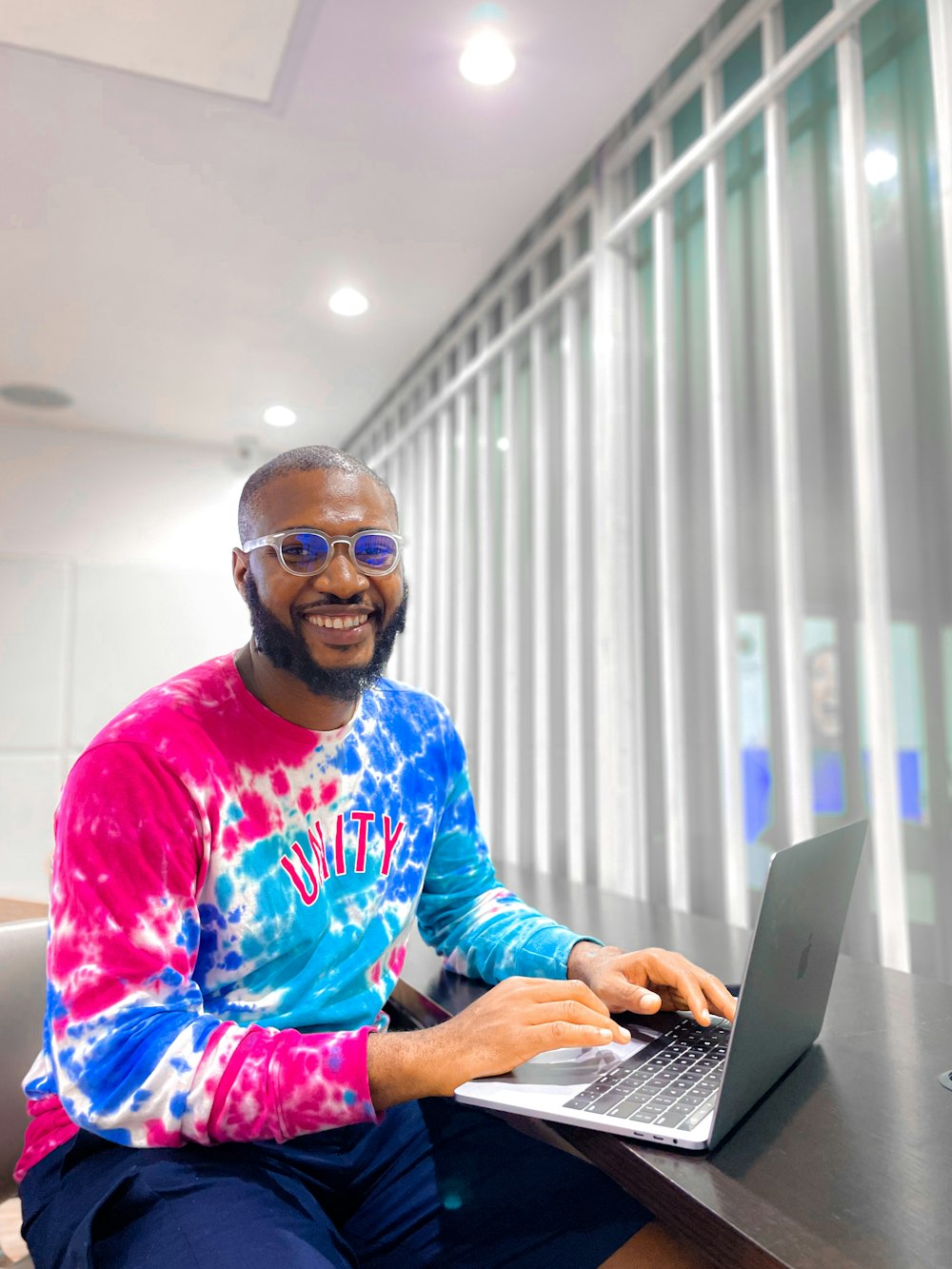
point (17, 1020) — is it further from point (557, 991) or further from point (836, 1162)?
point (836, 1162)

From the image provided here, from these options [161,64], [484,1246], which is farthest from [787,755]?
[161,64]

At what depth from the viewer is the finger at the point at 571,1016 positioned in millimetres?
841

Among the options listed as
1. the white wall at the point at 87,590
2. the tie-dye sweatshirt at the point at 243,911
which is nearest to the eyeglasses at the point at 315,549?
the tie-dye sweatshirt at the point at 243,911

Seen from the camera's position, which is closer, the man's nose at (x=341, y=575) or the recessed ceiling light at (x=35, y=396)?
the man's nose at (x=341, y=575)

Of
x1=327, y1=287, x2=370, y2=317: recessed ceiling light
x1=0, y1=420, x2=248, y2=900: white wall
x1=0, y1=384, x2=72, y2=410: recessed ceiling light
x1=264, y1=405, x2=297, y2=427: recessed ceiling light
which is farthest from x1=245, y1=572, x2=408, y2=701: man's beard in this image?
x1=0, y1=420, x2=248, y2=900: white wall

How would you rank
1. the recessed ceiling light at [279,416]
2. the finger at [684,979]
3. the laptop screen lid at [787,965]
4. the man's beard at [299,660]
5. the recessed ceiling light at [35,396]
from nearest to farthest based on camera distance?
the laptop screen lid at [787,965] < the finger at [684,979] < the man's beard at [299,660] < the recessed ceiling light at [35,396] < the recessed ceiling light at [279,416]

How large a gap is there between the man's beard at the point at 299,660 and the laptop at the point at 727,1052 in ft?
1.63

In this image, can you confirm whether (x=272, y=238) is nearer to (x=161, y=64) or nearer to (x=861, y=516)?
(x=161, y=64)

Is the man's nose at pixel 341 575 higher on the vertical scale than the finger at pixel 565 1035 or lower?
higher

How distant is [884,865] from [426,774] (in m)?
0.83

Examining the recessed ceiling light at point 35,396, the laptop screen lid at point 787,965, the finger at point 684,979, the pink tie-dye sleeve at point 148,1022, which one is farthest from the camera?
the recessed ceiling light at point 35,396

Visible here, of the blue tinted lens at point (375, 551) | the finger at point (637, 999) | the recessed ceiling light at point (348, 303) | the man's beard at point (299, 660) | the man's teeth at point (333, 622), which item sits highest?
the recessed ceiling light at point (348, 303)

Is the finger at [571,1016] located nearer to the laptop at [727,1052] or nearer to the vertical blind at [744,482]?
the laptop at [727,1052]

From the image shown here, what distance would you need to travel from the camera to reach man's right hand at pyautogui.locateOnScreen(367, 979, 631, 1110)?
832 millimetres
